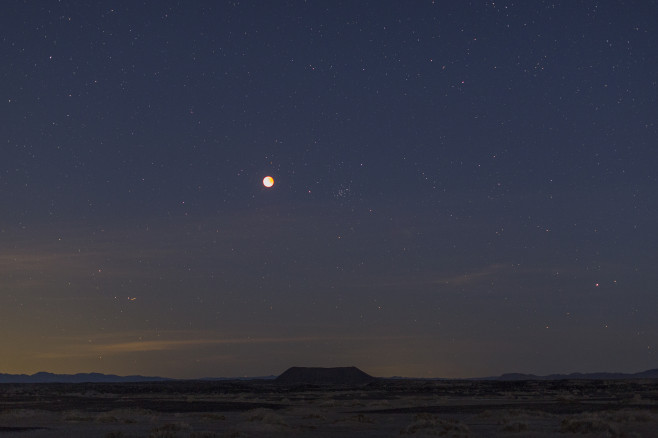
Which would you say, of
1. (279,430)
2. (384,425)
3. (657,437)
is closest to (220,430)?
(279,430)

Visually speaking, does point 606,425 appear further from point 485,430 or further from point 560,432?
point 485,430

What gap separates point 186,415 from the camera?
147ft

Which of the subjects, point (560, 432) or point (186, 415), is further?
point (186, 415)

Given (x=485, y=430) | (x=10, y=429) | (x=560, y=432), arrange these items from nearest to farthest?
(x=560, y=432)
(x=485, y=430)
(x=10, y=429)

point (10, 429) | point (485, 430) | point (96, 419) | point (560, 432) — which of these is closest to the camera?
point (560, 432)

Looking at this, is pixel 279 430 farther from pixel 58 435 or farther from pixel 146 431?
pixel 58 435

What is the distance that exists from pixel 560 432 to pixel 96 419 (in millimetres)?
24747

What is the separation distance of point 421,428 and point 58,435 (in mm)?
16133

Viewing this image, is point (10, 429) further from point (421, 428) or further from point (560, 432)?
point (560, 432)

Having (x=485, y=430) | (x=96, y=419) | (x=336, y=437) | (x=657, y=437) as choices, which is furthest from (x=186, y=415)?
(x=657, y=437)

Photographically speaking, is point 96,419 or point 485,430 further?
point 96,419

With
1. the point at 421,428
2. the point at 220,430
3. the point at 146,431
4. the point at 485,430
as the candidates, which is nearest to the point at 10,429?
the point at 146,431

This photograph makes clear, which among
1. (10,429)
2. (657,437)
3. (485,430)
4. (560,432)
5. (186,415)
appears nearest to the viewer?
(657,437)

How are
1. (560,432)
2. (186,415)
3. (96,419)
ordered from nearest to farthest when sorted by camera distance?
(560,432), (96,419), (186,415)
